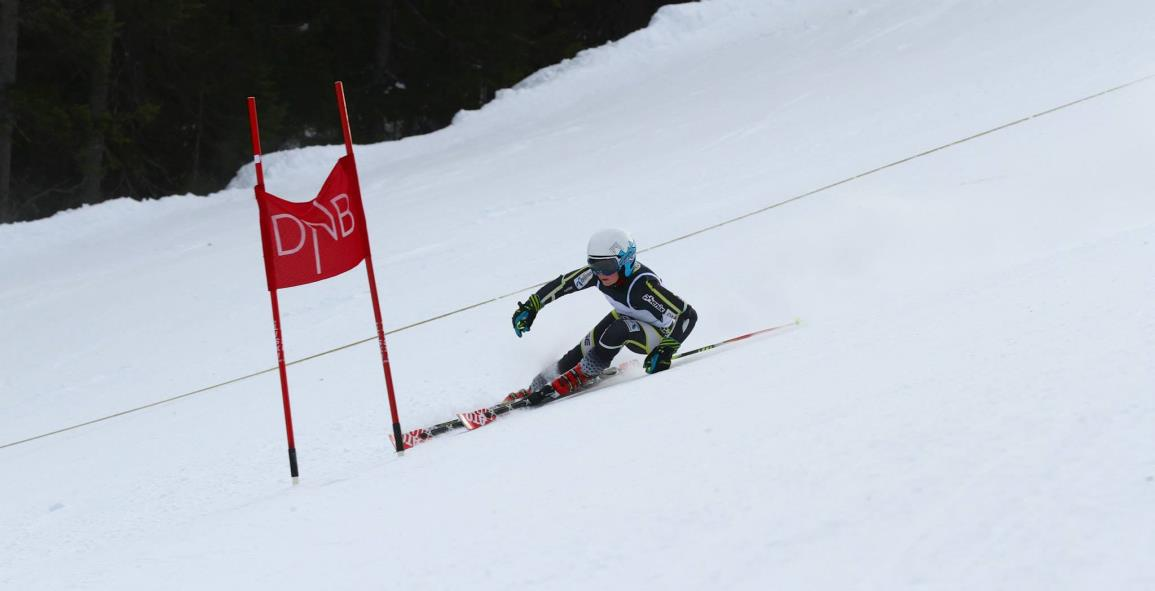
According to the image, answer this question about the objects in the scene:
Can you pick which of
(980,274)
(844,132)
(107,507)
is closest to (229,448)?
(107,507)

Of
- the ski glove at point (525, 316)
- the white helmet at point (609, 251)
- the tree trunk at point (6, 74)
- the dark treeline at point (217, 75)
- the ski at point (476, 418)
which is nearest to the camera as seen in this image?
the ski at point (476, 418)

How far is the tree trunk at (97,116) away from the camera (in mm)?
19844

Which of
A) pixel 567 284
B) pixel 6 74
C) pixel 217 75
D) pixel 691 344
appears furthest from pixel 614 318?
pixel 217 75

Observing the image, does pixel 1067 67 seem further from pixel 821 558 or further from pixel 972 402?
pixel 821 558

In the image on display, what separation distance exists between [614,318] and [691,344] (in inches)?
40.3

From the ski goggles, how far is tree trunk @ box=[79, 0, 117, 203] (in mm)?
15749

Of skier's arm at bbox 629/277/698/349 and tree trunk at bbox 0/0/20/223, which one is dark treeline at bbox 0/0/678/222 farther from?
skier's arm at bbox 629/277/698/349

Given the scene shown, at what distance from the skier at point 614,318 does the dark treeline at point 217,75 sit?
1514 centimetres

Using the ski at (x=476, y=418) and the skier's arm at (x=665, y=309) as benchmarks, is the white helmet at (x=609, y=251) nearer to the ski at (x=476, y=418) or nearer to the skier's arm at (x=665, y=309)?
the skier's arm at (x=665, y=309)

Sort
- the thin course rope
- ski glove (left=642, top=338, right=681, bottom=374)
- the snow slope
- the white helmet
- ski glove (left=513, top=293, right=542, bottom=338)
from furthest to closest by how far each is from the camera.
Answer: the thin course rope < ski glove (left=513, top=293, right=542, bottom=338) < the white helmet < ski glove (left=642, top=338, right=681, bottom=374) < the snow slope

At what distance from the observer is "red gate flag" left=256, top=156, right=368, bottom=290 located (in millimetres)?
5570

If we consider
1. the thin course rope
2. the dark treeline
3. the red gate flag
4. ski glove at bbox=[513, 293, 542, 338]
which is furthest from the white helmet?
the dark treeline

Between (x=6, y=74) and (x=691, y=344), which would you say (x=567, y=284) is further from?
(x=6, y=74)

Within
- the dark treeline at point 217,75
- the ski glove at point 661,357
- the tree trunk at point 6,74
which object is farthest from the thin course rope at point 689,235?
the tree trunk at point 6,74
